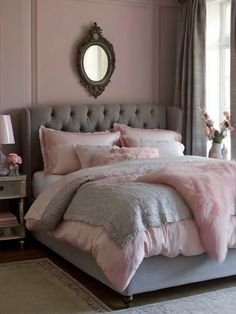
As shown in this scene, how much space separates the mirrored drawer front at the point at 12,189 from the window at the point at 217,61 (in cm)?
244

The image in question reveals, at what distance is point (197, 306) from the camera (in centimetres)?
320

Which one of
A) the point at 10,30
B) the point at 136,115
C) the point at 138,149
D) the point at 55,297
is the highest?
the point at 10,30

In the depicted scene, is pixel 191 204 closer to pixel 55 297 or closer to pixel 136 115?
pixel 55 297

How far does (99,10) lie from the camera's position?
5.60m

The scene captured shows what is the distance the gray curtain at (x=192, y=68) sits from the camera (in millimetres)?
5730

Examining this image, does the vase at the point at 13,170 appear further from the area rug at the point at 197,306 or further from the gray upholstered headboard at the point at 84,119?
the area rug at the point at 197,306

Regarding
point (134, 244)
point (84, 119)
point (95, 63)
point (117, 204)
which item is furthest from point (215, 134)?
point (134, 244)

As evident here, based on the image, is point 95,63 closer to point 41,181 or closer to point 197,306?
point 41,181

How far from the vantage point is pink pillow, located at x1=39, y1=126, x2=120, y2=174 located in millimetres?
4840

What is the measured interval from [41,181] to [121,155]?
81 cm

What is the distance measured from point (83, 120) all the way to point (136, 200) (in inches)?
90.6

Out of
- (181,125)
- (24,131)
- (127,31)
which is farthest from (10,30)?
(181,125)

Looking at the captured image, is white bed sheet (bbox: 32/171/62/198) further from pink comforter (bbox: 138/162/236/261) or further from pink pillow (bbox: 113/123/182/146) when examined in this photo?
pink comforter (bbox: 138/162/236/261)

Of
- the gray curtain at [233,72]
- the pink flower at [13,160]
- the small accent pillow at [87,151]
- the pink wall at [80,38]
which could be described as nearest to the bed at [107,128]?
the pink wall at [80,38]
